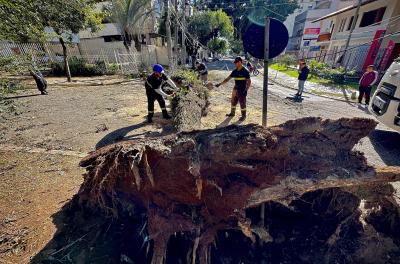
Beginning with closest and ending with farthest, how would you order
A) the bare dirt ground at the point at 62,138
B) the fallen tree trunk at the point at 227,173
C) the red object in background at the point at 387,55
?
the fallen tree trunk at the point at 227,173
the bare dirt ground at the point at 62,138
the red object in background at the point at 387,55

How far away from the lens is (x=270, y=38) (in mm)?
2916

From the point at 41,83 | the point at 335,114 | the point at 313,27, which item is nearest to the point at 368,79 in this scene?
the point at 335,114

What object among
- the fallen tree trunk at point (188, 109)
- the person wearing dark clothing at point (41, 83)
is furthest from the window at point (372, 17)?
the person wearing dark clothing at point (41, 83)

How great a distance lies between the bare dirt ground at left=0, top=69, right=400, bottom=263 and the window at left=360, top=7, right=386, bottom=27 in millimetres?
12153

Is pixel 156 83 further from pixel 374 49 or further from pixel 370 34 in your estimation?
pixel 370 34

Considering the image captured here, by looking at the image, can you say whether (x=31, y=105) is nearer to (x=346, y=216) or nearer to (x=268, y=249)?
(x=268, y=249)

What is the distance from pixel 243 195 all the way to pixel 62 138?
17.7 ft

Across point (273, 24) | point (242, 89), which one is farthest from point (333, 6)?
point (273, 24)

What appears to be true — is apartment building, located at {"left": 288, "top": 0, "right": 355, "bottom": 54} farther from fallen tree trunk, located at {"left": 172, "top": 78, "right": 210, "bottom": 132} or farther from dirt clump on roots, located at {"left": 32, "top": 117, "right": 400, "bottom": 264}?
dirt clump on roots, located at {"left": 32, "top": 117, "right": 400, "bottom": 264}

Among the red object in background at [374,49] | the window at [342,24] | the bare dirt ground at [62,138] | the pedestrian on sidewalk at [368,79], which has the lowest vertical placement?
the bare dirt ground at [62,138]

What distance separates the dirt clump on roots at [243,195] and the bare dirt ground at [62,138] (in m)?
0.70

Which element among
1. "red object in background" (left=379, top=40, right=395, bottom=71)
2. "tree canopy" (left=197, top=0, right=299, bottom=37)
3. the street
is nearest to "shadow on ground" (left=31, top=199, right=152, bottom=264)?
the street

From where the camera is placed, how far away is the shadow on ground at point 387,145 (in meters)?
4.35

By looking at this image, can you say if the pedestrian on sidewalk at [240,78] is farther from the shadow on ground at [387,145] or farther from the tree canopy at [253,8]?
the tree canopy at [253,8]
